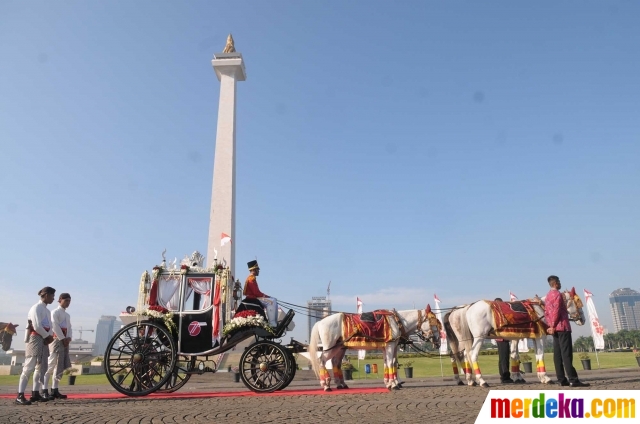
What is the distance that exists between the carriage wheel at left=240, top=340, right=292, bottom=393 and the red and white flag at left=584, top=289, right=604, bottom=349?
16993mm

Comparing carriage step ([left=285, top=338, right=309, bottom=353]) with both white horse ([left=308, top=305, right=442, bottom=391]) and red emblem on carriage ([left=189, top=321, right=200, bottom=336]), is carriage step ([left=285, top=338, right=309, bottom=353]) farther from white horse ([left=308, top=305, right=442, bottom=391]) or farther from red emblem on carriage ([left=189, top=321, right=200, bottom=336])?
red emblem on carriage ([left=189, top=321, right=200, bottom=336])

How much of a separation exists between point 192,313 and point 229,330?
0.84 m

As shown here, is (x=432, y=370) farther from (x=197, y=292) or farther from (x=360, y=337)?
(x=197, y=292)

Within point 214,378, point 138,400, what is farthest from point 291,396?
point 214,378

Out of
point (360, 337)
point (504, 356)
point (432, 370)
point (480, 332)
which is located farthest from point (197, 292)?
point (432, 370)

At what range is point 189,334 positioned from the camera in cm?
895

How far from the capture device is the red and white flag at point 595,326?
20.0 metres

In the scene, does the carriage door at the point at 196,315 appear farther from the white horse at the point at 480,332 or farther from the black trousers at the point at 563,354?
the black trousers at the point at 563,354

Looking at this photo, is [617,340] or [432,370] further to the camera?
[617,340]

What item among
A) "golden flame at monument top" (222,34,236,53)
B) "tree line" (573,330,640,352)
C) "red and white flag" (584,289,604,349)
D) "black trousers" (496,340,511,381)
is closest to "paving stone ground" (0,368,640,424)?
"black trousers" (496,340,511,381)

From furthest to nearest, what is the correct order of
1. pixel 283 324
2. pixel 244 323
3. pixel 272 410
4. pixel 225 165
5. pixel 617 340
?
1. pixel 617 340
2. pixel 225 165
3. pixel 283 324
4. pixel 244 323
5. pixel 272 410

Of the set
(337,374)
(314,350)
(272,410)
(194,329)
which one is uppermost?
(194,329)

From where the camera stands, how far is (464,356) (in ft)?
33.6

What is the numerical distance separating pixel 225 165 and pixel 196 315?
55.3 feet
